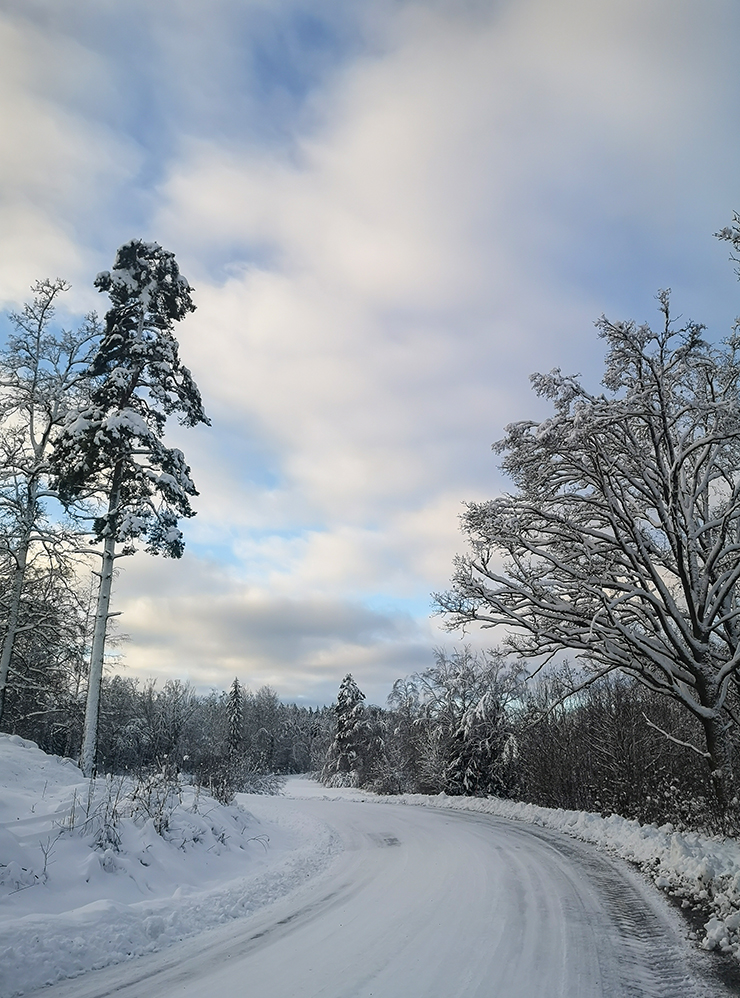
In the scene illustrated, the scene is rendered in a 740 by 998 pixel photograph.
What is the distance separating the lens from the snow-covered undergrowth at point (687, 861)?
5984mm

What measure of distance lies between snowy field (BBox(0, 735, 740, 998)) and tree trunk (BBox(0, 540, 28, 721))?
3717 millimetres

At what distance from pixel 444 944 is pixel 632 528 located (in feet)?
24.8

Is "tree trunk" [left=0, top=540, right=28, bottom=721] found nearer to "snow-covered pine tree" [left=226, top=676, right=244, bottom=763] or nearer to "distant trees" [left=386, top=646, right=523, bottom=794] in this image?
"distant trees" [left=386, top=646, right=523, bottom=794]

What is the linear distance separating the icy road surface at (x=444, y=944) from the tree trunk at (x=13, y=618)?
12.6 meters

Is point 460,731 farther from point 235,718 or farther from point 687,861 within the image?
point 235,718

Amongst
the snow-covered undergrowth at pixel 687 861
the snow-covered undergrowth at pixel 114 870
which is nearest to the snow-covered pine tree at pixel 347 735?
the snow-covered undergrowth at pixel 687 861

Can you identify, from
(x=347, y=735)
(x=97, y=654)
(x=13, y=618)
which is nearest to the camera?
(x=97, y=654)

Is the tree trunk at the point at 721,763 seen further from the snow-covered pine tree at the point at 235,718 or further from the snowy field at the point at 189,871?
the snow-covered pine tree at the point at 235,718

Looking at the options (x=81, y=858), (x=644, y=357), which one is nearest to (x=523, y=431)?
(x=644, y=357)

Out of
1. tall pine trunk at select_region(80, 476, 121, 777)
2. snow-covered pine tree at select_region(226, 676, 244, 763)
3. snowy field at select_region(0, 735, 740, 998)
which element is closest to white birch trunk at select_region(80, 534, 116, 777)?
tall pine trunk at select_region(80, 476, 121, 777)

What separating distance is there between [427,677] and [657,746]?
25.2 meters

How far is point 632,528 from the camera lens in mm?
10586

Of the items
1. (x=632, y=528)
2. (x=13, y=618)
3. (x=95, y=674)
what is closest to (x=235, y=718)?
(x=13, y=618)

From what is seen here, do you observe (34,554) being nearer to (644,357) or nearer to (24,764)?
(24,764)
